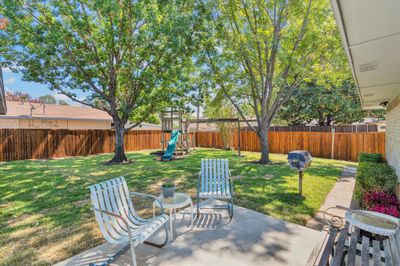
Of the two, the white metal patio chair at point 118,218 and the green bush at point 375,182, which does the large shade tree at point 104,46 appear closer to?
the white metal patio chair at point 118,218

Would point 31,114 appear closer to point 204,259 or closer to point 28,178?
point 28,178

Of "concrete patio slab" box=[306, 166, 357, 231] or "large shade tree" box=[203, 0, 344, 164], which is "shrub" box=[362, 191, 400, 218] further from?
"large shade tree" box=[203, 0, 344, 164]

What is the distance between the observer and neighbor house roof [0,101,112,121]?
1589cm

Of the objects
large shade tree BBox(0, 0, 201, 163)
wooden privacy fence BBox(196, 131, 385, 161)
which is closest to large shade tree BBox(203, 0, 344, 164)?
large shade tree BBox(0, 0, 201, 163)

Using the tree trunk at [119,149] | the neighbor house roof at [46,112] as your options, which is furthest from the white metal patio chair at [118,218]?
the neighbor house roof at [46,112]

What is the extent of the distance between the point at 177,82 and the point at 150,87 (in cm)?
151

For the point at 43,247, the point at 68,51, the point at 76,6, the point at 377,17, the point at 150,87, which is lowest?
the point at 43,247

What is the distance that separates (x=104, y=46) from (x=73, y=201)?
284 inches

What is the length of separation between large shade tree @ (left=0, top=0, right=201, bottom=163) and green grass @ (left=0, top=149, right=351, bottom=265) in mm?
4044

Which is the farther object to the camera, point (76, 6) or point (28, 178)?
point (76, 6)

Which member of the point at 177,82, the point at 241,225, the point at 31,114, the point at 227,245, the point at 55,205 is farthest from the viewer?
the point at 31,114

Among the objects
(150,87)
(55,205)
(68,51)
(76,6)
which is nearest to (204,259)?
(55,205)

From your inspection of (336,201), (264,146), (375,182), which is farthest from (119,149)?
(375,182)

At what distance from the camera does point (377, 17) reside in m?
1.58
